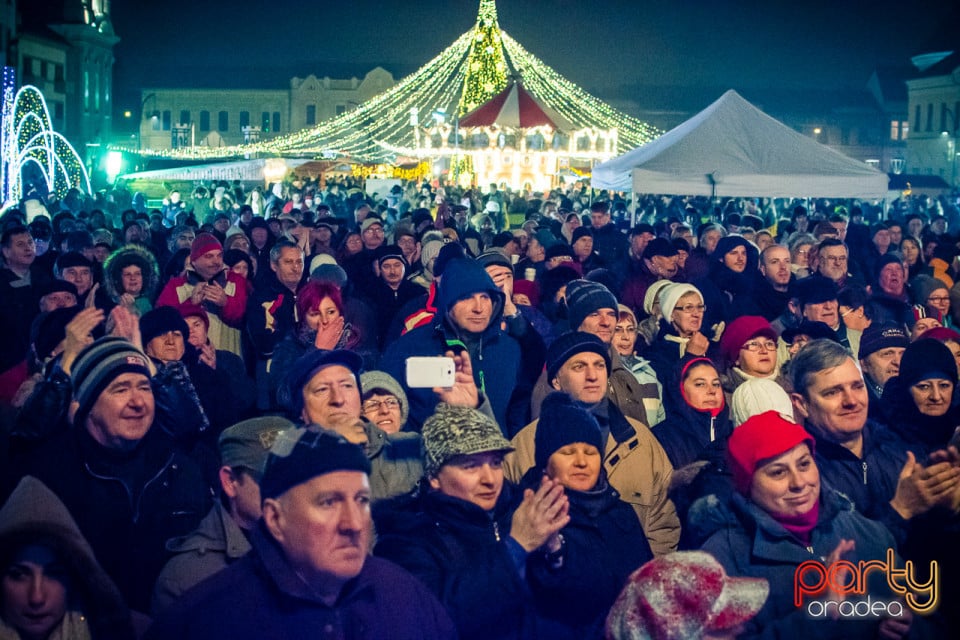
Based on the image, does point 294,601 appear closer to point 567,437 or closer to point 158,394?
point 567,437

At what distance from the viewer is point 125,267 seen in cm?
756

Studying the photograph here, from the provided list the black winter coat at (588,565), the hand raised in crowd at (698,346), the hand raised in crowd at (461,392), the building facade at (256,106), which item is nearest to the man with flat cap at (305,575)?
the black winter coat at (588,565)

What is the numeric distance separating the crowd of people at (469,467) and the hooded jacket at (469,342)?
1cm

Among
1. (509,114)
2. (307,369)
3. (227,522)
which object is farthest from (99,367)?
(509,114)

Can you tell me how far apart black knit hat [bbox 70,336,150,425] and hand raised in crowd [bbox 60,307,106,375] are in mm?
402

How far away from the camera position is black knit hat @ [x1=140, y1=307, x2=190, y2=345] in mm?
5641

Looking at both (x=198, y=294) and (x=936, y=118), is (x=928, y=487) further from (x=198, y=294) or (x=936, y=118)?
(x=936, y=118)

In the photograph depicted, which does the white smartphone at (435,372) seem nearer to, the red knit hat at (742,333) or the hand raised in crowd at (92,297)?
the red knit hat at (742,333)

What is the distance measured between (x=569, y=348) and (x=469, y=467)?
57.7 inches

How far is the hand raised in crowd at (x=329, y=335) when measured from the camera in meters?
6.08

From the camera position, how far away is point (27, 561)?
2980 millimetres

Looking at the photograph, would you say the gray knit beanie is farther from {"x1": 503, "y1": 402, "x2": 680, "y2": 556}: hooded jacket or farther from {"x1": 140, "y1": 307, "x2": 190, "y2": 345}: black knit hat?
{"x1": 140, "y1": 307, "x2": 190, "y2": 345}: black knit hat

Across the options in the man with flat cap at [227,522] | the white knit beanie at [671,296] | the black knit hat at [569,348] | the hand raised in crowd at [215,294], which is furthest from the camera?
the hand raised in crowd at [215,294]

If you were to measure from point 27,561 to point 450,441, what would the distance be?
1373mm
